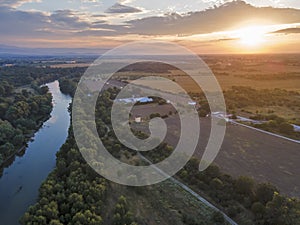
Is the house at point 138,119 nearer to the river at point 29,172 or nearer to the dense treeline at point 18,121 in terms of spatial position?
the river at point 29,172

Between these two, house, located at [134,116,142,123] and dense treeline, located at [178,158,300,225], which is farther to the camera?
house, located at [134,116,142,123]

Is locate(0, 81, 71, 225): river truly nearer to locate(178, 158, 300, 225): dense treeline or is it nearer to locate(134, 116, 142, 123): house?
locate(134, 116, 142, 123): house

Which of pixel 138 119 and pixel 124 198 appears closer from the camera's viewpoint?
pixel 124 198

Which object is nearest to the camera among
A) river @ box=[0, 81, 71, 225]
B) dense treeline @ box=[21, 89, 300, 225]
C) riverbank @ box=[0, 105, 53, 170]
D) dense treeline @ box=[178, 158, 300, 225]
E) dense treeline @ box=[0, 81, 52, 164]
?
dense treeline @ box=[178, 158, 300, 225]

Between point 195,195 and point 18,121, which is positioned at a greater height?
point 18,121

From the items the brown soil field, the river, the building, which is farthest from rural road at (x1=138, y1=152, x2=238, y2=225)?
the building

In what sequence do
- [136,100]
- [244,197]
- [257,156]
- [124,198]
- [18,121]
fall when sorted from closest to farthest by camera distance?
[124,198] < [244,197] < [257,156] < [18,121] < [136,100]

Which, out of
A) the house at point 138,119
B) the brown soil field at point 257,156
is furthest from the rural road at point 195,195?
the house at point 138,119

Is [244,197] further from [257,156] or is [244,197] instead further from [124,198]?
[257,156]

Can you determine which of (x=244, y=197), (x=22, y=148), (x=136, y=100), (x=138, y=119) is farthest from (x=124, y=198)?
(x=136, y=100)

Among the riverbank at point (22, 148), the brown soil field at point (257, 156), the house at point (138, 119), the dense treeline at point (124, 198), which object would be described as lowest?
the brown soil field at point (257, 156)
